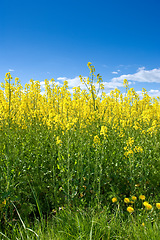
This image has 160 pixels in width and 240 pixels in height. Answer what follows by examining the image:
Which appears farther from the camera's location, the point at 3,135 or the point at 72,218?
the point at 3,135

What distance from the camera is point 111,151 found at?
11.4 ft

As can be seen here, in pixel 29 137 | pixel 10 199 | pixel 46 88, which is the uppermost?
pixel 46 88

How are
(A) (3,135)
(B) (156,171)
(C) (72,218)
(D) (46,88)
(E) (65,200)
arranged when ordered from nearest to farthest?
1. (C) (72,218)
2. (E) (65,200)
3. (B) (156,171)
4. (A) (3,135)
5. (D) (46,88)

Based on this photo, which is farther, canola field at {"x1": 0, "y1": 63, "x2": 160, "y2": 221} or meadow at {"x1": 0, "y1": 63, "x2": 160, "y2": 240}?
canola field at {"x1": 0, "y1": 63, "x2": 160, "y2": 221}

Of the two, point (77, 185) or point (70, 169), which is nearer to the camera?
point (77, 185)

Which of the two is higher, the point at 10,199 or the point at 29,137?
the point at 29,137

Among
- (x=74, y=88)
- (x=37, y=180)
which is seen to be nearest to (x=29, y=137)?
(x=37, y=180)

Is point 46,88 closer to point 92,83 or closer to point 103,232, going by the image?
point 92,83

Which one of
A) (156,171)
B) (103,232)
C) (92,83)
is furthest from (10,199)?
(92,83)

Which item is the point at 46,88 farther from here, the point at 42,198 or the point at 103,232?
the point at 103,232

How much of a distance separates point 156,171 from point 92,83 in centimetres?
215

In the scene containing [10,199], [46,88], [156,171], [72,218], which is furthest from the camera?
[46,88]

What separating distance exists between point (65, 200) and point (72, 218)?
1.40 ft

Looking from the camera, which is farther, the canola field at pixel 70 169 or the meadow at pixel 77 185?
the canola field at pixel 70 169
